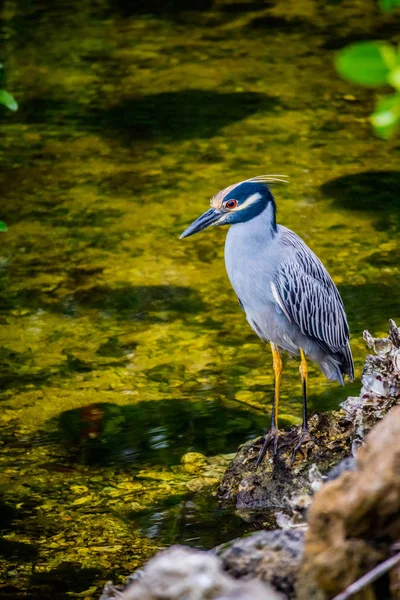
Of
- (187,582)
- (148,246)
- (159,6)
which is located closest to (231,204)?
(187,582)

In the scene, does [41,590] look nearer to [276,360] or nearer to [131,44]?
[276,360]

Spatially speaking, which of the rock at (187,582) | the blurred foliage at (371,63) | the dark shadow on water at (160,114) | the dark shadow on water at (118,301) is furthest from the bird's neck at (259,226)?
the dark shadow on water at (160,114)

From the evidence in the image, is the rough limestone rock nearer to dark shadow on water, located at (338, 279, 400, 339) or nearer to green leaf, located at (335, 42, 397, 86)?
dark shadow on water, located at (338, 279, 400, 339)

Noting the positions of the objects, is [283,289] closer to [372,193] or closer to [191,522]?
[191,522]

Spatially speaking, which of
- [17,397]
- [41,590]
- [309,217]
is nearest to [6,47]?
[309,217]

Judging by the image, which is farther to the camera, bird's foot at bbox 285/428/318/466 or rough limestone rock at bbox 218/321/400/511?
bird's foot at bbox 285/428/318/466

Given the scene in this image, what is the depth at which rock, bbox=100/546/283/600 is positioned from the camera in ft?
8.77

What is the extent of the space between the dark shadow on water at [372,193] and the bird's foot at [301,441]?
3944 mm

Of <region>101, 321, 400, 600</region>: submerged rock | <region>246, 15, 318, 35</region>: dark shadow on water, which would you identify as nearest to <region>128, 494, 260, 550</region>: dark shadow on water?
<region>101, 321, 400, 600</region>: submerged rock

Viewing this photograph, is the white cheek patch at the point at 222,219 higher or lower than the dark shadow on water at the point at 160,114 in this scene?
higher

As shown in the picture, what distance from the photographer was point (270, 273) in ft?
15.4

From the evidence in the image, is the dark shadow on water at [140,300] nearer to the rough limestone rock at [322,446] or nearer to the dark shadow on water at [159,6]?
the rough limestone rock at [322,446]

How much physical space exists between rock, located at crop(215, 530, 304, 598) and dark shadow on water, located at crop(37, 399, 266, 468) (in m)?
2.14

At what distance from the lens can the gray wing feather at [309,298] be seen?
15.4ft
